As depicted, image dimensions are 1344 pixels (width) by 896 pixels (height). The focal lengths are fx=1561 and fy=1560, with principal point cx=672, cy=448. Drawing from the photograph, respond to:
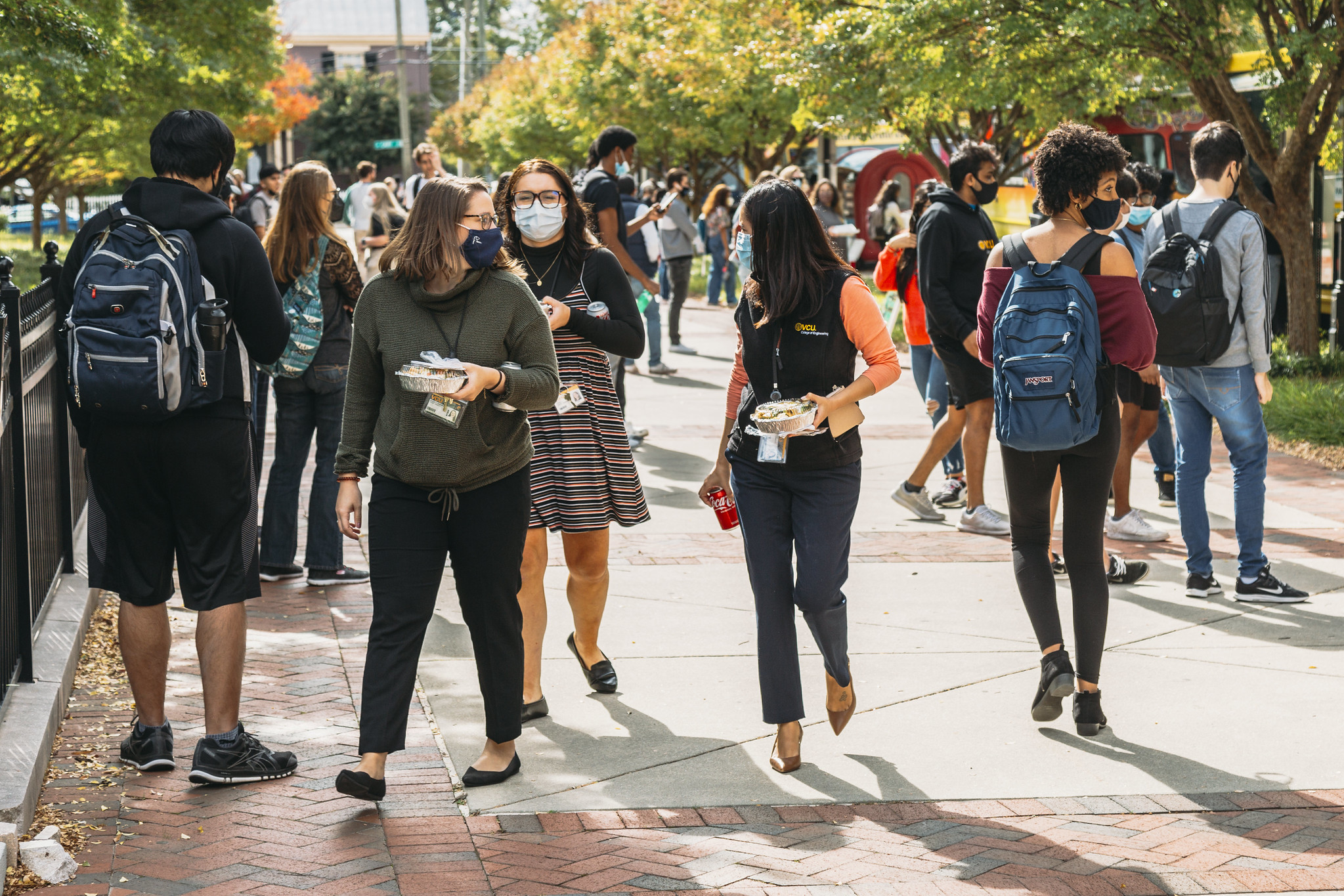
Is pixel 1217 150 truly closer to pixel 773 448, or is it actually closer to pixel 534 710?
pixel 773 448

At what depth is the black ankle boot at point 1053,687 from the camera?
4.96 m

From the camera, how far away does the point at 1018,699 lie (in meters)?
5.34

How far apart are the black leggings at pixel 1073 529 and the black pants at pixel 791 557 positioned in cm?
73

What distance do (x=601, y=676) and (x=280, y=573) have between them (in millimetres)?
2367

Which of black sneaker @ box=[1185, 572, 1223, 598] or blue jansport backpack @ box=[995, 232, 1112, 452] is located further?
black sneaker @ box=[1185, 572, 1223, 598]

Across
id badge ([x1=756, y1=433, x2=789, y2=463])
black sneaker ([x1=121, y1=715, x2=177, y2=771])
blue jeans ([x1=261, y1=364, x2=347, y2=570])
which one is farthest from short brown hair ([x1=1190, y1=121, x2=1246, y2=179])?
black sneaker ([x1=121, y1=715, x2=177, y2=771])

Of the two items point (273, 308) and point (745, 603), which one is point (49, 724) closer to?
point (273, 308)

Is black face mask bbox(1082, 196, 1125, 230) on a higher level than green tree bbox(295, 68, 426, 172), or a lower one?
lower

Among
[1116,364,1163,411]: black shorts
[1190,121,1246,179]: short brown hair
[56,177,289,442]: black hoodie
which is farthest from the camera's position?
A: [1116,364,1163,411]: black shorts

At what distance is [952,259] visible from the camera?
7645 millimetres

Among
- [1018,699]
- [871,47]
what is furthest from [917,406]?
[1018,699]

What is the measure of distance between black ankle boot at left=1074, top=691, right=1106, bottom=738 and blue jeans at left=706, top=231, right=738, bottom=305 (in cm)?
1770

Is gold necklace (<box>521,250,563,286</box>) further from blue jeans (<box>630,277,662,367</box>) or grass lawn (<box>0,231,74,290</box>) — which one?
blue jeans (<box>630,277,662,367</box>)

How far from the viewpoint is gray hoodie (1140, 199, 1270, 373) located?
6406mm
